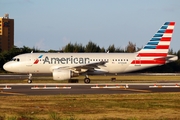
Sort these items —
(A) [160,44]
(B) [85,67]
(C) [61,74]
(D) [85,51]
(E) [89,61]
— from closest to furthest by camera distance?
(C) [61,74] → (B) [85,67] → (E) [89,61] → (A) [160,44] → (D) [85,51]

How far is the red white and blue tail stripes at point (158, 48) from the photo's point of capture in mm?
48812

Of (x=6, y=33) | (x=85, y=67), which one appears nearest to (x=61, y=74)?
(x=85, y=67)

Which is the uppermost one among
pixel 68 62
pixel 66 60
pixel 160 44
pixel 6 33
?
pixel 6 33

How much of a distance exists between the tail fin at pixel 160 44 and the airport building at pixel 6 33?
139 m

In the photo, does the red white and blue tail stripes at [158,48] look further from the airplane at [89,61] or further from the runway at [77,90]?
the runway at [77,90]

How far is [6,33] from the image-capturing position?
192m

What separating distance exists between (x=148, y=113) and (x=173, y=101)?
20.4 feet

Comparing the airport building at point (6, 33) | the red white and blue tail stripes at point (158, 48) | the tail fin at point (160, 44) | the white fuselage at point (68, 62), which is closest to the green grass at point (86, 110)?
the white fuselage at point (68, 62)

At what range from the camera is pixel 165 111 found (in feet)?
66.9

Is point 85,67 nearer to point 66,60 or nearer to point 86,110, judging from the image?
point 66,60

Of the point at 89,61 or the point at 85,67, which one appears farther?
the point at 89,61

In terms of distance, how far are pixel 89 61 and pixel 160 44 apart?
29.5ft

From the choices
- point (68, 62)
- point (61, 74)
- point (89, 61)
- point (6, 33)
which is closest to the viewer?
point (61, 74)

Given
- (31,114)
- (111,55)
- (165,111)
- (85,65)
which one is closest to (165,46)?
(111,55)
